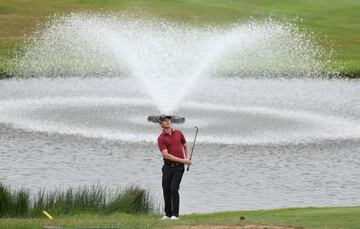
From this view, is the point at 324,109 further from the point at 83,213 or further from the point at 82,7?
the point at 82,7

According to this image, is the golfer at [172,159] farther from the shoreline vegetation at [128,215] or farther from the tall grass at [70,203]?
the tall grass at [70,203]

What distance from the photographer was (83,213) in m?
23.0

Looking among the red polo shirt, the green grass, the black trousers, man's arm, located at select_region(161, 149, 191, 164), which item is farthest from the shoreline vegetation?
the green grass

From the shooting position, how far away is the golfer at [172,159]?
21391 mm

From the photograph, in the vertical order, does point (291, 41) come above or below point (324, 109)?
above

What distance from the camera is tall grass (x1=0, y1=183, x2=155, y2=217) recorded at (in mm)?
22688

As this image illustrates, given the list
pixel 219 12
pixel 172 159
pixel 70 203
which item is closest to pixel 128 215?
pixel 70 203

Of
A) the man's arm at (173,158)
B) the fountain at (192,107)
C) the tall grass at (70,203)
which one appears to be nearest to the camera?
the man's arm at (173,158)

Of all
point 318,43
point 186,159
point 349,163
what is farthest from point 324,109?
point 186,159

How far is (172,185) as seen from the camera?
21.6 metres

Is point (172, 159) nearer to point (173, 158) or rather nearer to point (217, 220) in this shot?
point (173, 158)

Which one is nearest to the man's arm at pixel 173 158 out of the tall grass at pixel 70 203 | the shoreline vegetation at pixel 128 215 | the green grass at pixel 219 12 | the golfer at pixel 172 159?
the golfer at pixel 172 159

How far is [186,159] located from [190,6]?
165ft

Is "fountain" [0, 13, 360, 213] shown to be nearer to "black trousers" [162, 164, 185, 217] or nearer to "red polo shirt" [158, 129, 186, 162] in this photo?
"black trousers" [162, 164, 185, 217]
